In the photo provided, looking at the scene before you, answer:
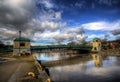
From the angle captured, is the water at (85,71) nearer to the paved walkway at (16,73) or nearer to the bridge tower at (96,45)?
the paved walkway at (16,73)

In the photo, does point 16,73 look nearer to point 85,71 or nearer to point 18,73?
point 18,73

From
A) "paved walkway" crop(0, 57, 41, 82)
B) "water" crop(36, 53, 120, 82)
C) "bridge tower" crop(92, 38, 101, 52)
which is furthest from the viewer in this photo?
"bridge tower" crop(92, 38, 101, 52)

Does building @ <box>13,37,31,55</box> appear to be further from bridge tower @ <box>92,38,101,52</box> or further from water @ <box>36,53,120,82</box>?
bridge tower @ <box>92,38,101,52</box>

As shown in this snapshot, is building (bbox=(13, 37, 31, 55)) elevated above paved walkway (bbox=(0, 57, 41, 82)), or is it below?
above

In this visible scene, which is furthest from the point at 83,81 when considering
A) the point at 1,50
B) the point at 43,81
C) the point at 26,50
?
the point at 1,50

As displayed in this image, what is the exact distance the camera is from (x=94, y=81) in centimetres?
2591

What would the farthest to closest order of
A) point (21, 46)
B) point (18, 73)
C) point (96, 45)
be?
point (96, 45), point (21, 46), point (18, 73)

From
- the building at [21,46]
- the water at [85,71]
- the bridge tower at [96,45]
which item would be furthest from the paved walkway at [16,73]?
the bridge tower at [96,45]

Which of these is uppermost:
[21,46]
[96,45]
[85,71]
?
[96,45]

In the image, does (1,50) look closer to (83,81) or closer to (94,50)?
(94,50)

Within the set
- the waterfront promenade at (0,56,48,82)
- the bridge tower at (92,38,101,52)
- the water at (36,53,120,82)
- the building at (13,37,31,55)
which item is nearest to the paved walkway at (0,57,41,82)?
the waterfront promenade at (0,56,48,82)

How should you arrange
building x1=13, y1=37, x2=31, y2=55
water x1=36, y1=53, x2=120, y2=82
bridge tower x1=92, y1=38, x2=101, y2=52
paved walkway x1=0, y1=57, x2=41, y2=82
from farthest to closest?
bridge tower x1=92, y1=38, x2=101, y2=52, building x1=13, y1=37, x2=31, y2=55, water x1=36, y1=53, x2=120, y2=82, paved walkway x1=0, y1=57, x2=41, y2=82

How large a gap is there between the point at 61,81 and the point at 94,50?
13769 cm

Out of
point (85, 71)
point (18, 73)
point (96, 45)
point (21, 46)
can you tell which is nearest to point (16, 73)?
point (18, 73)
